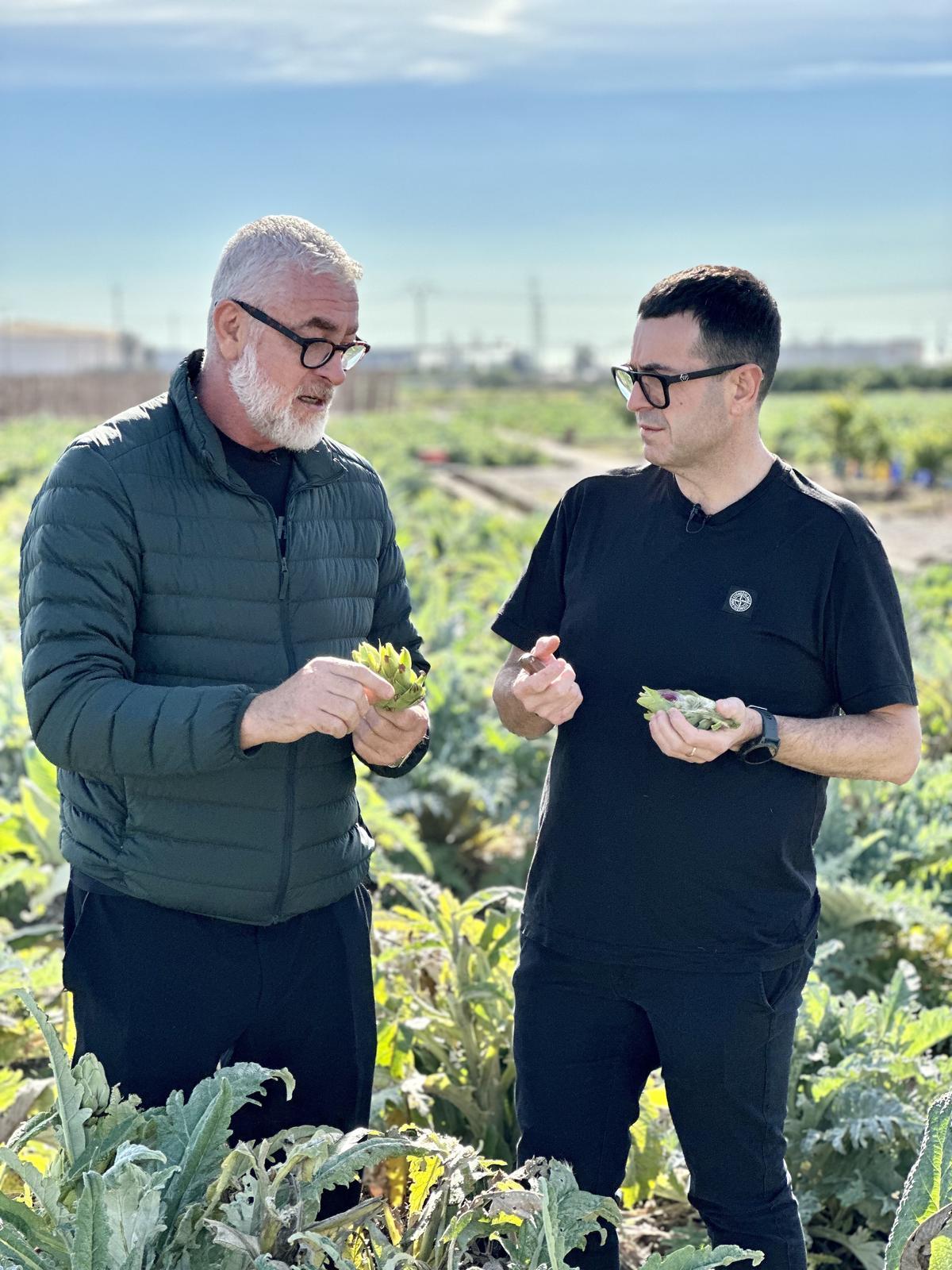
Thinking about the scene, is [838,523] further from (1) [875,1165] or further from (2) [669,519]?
(1) [875,1165]

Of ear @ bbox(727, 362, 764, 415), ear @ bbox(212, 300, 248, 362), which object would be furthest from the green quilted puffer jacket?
ear @ bbox(727, 362, 764, 415)

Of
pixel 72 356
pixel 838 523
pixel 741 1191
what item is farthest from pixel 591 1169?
pixel 72 356

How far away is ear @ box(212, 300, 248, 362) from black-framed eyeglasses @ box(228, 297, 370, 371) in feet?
0.05

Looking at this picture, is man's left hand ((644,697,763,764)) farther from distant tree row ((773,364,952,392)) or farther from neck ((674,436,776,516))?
distant tree row ((773,364,952,392))

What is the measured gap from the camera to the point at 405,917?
4.10 m

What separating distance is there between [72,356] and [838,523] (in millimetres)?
127309

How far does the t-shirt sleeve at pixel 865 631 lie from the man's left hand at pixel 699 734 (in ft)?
0.78

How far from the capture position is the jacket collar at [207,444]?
8.72 feet

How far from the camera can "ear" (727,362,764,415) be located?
2.69m

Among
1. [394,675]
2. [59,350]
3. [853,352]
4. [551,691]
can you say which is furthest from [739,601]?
[853,352]

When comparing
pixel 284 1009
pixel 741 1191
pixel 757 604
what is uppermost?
pixel 757 604

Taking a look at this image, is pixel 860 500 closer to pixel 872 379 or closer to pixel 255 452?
pixel 255 452

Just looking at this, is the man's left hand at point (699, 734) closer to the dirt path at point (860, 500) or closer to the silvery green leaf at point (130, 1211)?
the silvery green leaf at point (130, 1211)

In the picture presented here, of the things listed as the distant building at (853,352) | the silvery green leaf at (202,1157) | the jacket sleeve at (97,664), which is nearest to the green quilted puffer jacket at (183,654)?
the jacket sleeve at (97,664)
